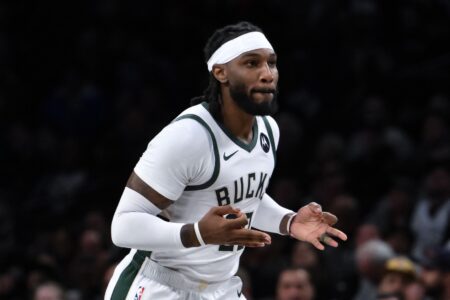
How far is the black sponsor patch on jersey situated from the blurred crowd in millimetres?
2435

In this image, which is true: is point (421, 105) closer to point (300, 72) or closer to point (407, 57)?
point (407, 57)

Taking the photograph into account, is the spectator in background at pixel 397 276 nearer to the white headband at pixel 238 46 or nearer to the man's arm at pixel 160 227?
the white headband at pixel 238 46

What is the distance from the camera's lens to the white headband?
5.02 metres

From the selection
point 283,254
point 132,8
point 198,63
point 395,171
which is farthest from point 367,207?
point 132,8

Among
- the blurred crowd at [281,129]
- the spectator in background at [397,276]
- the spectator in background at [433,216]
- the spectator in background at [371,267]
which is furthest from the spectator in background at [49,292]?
the spectator in background at [433,216]

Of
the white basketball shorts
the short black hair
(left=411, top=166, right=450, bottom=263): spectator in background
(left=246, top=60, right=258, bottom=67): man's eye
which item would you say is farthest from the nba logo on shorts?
(left=411, top=166, right=450, bottom=263): spectator in background

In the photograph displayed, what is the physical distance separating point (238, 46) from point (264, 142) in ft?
1.70

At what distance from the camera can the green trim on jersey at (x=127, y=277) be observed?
5113 millimetres

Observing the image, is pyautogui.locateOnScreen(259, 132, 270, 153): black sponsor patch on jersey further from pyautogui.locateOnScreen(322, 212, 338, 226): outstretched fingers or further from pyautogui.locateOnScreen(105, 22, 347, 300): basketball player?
pyautogui.locateOnScreen(322, 212, 338, 226): outstretched fingers

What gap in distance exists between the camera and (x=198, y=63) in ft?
38.0

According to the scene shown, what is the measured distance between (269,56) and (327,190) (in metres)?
4.63

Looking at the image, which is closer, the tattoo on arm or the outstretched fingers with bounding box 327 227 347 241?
the tattoo on arm

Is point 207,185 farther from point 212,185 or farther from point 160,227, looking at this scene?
point 160,227

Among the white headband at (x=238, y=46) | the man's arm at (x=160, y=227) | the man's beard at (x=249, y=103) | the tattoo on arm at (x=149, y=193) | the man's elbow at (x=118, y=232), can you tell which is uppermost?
the white headband at (x=238, y=46)
